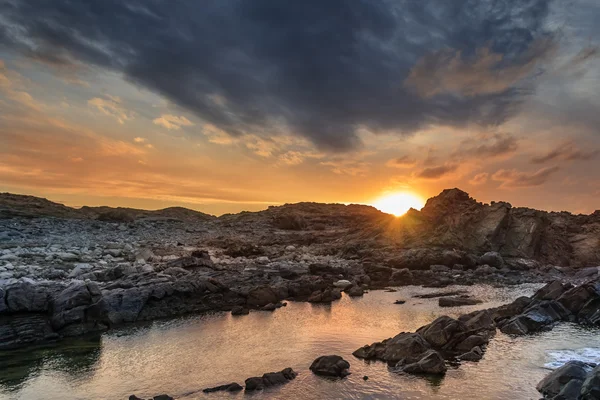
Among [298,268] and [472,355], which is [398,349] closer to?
[472,355]

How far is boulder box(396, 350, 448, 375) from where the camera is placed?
22.5 metres

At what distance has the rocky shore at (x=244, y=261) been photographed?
106 feet

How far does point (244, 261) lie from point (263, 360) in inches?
1389

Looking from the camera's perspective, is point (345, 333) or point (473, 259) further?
point (473, 259)

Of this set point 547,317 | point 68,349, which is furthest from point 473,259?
point 68,349

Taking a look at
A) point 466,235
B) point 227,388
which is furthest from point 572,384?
point 466,235

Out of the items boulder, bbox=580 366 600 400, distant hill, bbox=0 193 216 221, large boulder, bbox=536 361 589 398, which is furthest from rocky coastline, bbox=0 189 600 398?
boulder, bbox=580 366 600 400

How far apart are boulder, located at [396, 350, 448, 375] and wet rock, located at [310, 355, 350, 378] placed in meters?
3.49

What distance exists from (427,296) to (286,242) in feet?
158

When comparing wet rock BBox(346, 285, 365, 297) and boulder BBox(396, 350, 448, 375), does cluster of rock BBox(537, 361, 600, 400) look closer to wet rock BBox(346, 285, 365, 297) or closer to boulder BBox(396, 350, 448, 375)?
boulder BBox(396, 350, 448, 375)

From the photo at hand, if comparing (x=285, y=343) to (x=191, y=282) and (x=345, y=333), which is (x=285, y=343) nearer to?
(x=345, y=333)

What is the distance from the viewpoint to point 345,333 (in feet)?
102

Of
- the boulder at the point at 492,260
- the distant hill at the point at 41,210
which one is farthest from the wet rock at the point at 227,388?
the distant hill at the point at 41,210

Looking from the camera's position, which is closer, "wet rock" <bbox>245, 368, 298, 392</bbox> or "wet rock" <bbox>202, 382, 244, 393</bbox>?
"wet rock" <bbox>202, 382, 244, 393</bbox>
